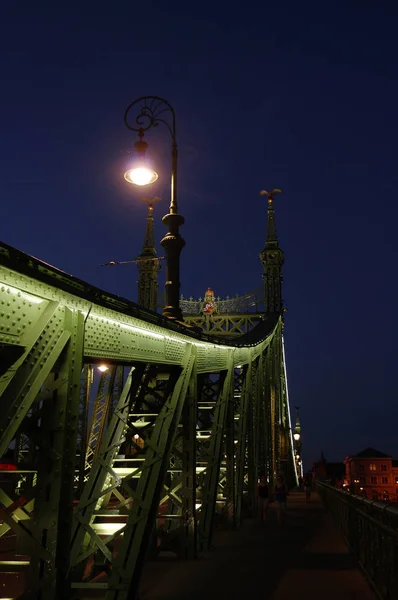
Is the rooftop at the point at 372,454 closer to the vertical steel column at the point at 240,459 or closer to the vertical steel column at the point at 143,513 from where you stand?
the vertical steel column at the point at 240,459

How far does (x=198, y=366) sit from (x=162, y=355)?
231 centimetres

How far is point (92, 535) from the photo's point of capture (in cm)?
629

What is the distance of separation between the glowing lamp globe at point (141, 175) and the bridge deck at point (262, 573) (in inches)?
253

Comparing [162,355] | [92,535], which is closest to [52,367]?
[92,535]

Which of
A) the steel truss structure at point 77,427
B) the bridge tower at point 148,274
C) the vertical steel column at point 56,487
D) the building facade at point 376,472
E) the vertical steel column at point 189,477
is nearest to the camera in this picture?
the steel truss structure at point 77,427

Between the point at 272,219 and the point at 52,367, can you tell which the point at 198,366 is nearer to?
the point at 52,367

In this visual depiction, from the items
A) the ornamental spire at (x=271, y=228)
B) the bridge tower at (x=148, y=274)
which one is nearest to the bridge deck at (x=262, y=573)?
the bridge tower at (x=148, y=274)

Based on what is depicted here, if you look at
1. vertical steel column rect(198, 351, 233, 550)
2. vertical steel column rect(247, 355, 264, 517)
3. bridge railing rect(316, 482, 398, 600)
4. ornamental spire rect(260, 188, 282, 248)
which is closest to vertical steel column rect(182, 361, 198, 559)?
vertical steel column rect(198, 351, 233, 550)

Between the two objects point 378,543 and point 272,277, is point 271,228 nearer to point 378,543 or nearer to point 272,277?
point 272,277

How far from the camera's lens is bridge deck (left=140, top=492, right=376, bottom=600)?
24.7 ft

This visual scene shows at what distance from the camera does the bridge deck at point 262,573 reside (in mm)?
7531

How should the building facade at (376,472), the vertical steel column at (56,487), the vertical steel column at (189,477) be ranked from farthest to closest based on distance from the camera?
the building facade at (376,472) → the vertical steel column at (189,477) → the vertical steel column at (56,487)

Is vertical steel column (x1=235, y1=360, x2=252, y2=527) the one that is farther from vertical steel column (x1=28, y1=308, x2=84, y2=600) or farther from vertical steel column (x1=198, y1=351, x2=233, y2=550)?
vertical steel column (x1=28, y1=308, x2=84, y2=600)

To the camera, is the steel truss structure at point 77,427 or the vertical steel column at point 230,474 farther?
the vertical steel column at point 230,474
